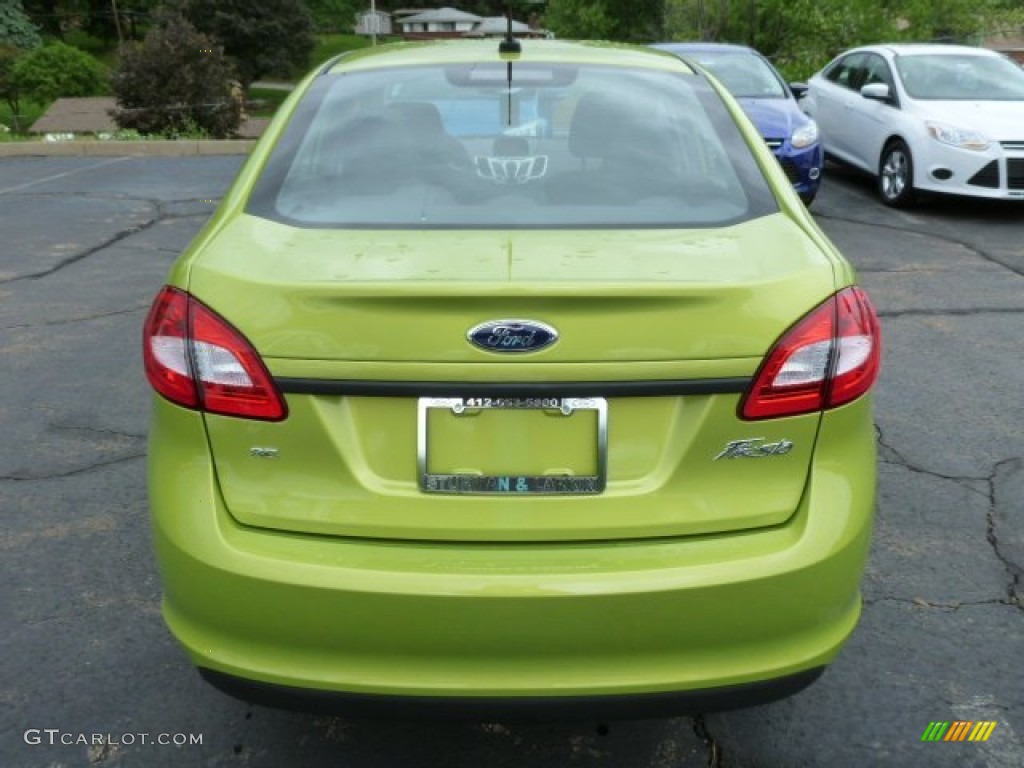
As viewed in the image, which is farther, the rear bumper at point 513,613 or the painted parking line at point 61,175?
the painted parking line at point 61,175

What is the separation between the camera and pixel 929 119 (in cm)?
996

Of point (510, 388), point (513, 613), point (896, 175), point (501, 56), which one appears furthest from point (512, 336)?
point (896, 175)

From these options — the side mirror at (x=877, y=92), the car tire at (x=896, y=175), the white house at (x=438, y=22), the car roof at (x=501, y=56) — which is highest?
the car roof at (x=501, y=56)

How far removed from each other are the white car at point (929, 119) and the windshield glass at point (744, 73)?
998 millimetres

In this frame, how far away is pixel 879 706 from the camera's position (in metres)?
2.81

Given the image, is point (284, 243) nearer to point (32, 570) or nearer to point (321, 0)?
point (32, 570)

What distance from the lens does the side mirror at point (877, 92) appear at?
10.6 metres

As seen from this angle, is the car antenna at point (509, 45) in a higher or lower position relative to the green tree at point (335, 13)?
higher

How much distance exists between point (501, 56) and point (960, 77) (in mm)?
9085

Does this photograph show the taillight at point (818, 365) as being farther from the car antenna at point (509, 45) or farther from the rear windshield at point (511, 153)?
the car antenna at point (509, 45)

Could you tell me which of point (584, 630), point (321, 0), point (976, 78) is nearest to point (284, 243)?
point (584, 630)

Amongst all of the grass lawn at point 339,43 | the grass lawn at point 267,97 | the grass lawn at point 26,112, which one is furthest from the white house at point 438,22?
the grass lawn at point 26,112

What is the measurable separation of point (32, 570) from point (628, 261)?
2.47 m
